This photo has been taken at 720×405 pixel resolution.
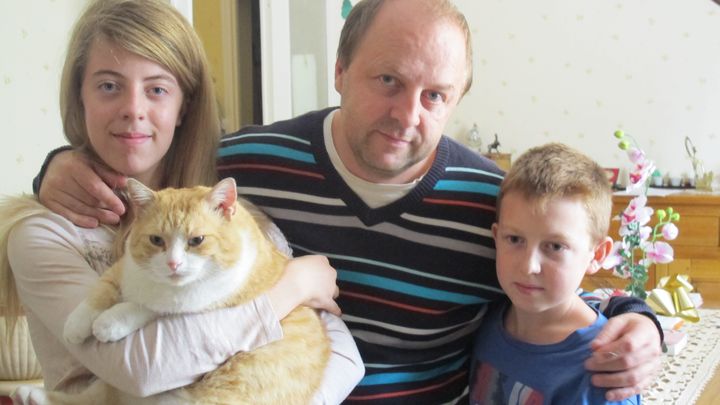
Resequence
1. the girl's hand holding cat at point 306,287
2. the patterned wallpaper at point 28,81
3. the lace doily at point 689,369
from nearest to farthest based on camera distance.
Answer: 1. the girl's hand holding cat at point 306,287
2. the lace doily at point 689,369
3. the patterned wallpaper at point 28,81

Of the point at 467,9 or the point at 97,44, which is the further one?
the point at 467,9

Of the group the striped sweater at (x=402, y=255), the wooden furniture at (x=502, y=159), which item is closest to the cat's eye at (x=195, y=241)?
the striped sweater at (x=402, y=255)

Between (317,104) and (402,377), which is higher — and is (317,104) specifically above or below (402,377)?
above

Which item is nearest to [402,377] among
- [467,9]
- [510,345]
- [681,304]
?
[510,345]

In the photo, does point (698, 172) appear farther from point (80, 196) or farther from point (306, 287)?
point (80, 196)

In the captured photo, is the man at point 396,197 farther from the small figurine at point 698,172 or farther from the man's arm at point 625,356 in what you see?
the small figurine at point 698,172

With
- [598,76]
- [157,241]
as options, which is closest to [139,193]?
[157,241]

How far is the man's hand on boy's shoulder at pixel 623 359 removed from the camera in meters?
1.12

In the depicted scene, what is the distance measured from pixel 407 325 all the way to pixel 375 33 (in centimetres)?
61

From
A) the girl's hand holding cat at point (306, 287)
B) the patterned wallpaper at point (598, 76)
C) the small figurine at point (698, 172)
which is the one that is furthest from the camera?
the patterned wallpaper at point (598, 76)

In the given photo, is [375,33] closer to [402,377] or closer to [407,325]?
[407,325]

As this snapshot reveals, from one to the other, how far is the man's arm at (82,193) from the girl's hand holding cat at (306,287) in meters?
0.33

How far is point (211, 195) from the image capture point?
104cm

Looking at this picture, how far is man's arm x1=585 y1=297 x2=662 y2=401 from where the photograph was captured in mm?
1122
